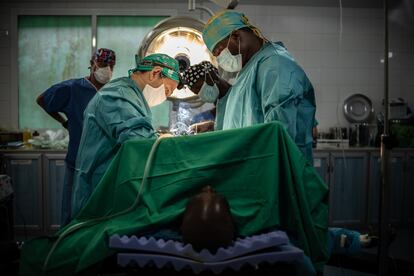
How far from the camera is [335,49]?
4.42 m

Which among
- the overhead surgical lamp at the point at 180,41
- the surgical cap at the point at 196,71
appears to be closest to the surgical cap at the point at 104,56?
the overhead surgical lamp at the point at 180,41

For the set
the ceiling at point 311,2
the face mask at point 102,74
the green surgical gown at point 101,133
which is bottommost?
the green surgical gown at point 101,133

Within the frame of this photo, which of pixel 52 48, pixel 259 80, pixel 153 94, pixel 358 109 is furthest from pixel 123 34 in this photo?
pixel 358 109

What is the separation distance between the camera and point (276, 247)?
1.10 metres

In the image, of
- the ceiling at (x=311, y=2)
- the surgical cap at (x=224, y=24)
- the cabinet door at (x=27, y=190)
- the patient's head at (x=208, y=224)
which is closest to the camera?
the patient's head at (x=208, y=224)

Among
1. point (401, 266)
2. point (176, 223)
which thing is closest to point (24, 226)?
point (176, 223)

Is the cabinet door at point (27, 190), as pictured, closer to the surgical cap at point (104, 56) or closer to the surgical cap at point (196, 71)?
the surgical cap at point (104, 56)

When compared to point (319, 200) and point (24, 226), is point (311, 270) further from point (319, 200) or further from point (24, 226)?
point (24, 226)

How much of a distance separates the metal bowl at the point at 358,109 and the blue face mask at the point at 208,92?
9.00ft

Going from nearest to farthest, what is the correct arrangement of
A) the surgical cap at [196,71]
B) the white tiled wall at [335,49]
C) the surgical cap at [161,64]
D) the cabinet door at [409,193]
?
the surgical cap at [161,64], the surgical cap at [196,71], the cabinet door at [409,193], the white tiled wall at [335,49]

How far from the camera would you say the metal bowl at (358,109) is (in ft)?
14.4

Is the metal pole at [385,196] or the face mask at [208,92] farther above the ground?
the face mask at [208,92]

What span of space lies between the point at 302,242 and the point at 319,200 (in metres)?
0.17

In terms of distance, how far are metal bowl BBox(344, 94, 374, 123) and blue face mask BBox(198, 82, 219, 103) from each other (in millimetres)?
2742
